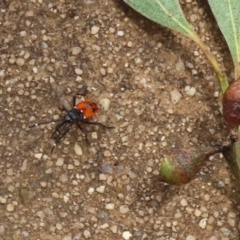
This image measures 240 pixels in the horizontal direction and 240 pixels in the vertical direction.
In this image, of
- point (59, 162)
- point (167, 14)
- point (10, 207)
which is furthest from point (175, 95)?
point (10, 207)

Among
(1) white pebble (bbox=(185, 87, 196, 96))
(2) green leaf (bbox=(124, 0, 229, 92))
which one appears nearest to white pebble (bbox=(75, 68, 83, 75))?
(2) green leaf (bbox=(124, 0, 229, 92))

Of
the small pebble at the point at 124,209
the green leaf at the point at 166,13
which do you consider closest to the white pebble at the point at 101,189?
the small pebble at the point at 124,209

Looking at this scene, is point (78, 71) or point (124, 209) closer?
point (124, 209)

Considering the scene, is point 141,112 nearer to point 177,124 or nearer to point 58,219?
point 177,124

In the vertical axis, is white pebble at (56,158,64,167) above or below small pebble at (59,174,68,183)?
above

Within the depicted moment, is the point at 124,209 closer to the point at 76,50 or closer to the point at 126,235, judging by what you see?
the point at 126,235

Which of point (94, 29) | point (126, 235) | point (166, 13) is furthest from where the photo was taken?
point (94, 29)

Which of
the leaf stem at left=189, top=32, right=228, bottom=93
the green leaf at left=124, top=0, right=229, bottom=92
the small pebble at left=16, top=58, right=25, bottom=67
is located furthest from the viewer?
the small pebble at left=16, top=58, right=25, bottom=67

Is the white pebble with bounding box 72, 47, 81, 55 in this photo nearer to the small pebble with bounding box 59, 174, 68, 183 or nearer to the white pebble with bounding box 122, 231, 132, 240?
the small pebble with bounding box 59, 174, 68, 183
